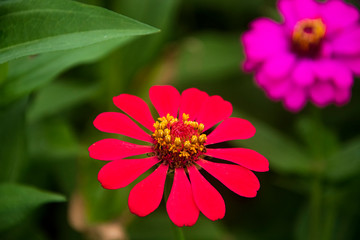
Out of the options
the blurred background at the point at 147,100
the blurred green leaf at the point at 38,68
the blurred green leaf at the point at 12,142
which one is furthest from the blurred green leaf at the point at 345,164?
the blurred green leaf at the point at 12,142

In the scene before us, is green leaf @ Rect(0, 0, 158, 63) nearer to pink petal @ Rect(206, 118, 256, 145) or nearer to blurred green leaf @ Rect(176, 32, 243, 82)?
pink petal @ Rect(206, 118, 256, 145)

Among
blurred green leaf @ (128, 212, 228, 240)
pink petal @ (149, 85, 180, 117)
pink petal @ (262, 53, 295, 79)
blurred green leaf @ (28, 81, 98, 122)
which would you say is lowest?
blurred green leaf @ (128, 212, 228, 240)

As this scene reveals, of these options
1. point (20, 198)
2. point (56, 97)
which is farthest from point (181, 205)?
point (56, 97)

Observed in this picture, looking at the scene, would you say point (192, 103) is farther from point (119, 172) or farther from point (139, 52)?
point (139, 52)

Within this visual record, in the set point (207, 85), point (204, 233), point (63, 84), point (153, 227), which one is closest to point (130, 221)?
point (153, 227)

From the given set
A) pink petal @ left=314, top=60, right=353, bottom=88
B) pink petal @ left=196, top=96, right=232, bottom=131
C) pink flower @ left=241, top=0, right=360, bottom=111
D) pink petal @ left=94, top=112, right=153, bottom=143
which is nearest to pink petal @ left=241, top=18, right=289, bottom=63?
pink flower @ left=241, top=0, right=360, bottom=111

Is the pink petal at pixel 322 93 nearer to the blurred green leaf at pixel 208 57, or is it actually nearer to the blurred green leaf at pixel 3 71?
the blurred green leaf at pixel 208 57
